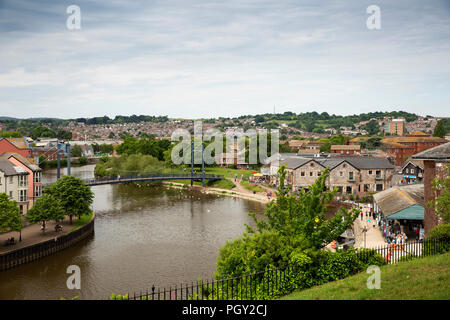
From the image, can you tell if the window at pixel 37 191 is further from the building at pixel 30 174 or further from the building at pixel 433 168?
the building at pixel 433 168

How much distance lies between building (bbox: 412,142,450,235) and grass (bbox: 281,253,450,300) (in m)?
10.7

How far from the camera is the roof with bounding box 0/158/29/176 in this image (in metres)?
30.4

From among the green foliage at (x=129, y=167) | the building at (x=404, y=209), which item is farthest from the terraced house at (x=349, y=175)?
the green foliage at (x=129, y=167)

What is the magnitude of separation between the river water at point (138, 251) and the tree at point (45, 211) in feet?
9.15

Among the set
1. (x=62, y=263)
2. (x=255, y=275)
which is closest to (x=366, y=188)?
(x=62, y=263)

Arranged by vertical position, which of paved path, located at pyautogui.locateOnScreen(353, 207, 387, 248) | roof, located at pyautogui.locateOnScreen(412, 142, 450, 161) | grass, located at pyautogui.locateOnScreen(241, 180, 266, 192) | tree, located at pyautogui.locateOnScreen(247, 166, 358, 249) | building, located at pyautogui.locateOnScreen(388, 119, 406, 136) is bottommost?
paved path, located at pyautogui.locateOnScreen(353, 207, 387, 248)

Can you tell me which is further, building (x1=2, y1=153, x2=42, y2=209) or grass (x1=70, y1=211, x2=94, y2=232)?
building (x1=2, y1=153, x2=42, y2=209)

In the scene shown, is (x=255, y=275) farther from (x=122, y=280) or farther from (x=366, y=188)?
(x=366, y=188)

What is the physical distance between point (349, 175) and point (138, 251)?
31.0 metres

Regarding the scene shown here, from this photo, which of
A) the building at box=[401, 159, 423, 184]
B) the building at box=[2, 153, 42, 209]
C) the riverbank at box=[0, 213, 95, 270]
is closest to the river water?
the riverbank at box=[0, 213, 95, 270]

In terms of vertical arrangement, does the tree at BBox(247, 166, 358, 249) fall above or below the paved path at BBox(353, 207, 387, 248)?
above

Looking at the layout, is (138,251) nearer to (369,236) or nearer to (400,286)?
(369,236)

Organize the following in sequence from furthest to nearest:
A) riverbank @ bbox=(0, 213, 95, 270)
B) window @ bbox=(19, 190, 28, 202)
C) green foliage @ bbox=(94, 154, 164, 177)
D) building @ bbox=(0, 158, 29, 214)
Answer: green foliage @ bbox=(94, 154, 164, 177)
window @ bbox=(19, 190, 28, 202)
building @ bbox=(0, 158, 29, 214)
riverbank @ bbox=(0, 213, 95, 270)

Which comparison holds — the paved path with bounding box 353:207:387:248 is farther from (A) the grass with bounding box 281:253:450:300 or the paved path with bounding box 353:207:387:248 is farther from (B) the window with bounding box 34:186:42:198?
(B) the window with bounding box 34:186:42:198
